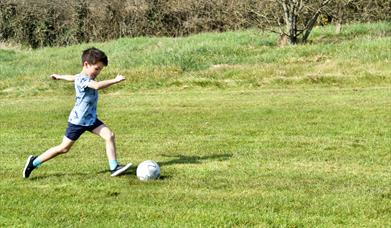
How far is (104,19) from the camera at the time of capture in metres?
39.9

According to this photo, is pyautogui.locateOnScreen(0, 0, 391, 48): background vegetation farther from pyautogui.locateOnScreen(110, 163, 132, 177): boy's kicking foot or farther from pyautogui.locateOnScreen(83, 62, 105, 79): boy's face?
pyautogui.locateOnScreen(110, 163, 132, 177): boy's kicking foot

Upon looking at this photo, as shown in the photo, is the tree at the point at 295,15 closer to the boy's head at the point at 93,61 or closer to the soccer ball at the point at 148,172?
the boy's head at the point at 93,61

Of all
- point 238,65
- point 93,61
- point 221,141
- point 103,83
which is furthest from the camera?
point 238,65

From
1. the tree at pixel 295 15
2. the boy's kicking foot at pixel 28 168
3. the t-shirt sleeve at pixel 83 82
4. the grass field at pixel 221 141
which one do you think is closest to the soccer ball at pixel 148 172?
the grass field at pixel 221 141

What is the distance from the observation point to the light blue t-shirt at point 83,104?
24.9 ft

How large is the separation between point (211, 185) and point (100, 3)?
3424cm

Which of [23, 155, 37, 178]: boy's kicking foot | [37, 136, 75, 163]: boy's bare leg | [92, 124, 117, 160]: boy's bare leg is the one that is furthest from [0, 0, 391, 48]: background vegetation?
[23, 155, 37, 178]: boy's kicking foot

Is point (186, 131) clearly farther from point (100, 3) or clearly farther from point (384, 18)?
point (100, 3)

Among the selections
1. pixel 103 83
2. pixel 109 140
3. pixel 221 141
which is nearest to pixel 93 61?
pixel 103 83

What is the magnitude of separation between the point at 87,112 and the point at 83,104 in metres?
0.13

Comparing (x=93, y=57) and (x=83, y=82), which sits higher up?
(x=93, y=57)

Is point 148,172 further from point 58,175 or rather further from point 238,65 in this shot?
point 238,65

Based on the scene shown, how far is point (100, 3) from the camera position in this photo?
130 ft

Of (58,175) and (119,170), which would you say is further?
(58,175)
